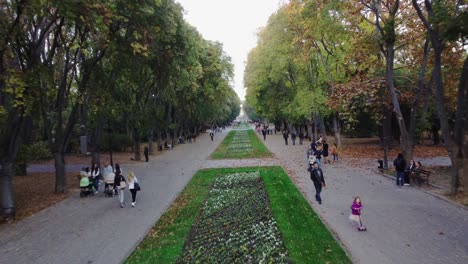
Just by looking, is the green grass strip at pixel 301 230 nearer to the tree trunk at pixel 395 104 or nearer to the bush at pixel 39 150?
the tree trunk at pixel 395 104

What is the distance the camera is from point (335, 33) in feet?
66.4

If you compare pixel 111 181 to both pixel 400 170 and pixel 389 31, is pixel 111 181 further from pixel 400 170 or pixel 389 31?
pixel 389 31

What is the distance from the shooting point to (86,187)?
16.9 m

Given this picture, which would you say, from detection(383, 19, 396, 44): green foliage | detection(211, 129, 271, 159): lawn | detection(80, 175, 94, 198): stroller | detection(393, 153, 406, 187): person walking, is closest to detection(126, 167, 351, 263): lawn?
detection(80, 175, 94, 198): stroller

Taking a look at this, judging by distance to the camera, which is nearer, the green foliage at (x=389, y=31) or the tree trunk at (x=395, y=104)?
the green foliage at (x=389, y=31)

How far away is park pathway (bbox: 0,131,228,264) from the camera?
30.8 feet

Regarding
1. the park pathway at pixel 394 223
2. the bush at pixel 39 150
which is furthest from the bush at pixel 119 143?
the park pathway at pixel 394 223

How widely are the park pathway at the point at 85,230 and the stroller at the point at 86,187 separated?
15.9 inches

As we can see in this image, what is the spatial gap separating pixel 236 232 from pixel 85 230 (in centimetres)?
496

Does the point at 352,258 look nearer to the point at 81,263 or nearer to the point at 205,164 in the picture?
the point at 81,263

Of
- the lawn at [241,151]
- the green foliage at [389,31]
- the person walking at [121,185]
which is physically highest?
the green foliage at [389,31]

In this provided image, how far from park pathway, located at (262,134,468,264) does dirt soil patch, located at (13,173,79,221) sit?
11.4 meters

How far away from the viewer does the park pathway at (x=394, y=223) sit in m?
8.62

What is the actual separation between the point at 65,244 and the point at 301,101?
2636 cm
